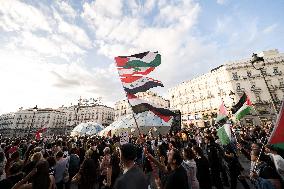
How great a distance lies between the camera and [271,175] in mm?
3904

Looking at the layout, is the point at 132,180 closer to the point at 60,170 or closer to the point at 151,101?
the point at 60,170

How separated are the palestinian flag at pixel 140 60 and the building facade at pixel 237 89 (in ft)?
133

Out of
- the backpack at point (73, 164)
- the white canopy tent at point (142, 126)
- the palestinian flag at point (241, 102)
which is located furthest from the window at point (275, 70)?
the backpack at point (73, 164)

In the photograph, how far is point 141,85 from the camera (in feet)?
23.5

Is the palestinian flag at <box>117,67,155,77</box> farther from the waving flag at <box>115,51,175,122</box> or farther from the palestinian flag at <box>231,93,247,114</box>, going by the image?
the palestinian flag at <box>231,93,247,114</box>

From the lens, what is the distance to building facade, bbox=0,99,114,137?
377ft

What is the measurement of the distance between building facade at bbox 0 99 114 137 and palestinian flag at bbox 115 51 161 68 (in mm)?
107686

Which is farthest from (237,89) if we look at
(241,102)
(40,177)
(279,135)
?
(40,177)

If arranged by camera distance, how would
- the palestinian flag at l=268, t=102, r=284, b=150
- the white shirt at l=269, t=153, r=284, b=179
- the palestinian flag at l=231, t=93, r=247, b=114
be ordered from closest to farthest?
the palestinian flag at l=268, t=102, r=284, b=150
the white shirt at l=269, t=153, r=284, b=179
the palestinian flag at l=231, t=93, r=247, b=114

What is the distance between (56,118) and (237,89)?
117 m

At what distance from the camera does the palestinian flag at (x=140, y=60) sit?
7328mm

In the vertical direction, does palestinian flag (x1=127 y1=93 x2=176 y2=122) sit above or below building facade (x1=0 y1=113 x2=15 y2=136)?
below

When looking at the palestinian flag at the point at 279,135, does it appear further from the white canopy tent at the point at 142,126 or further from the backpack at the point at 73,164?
the white canopy tent at the point at 142,126

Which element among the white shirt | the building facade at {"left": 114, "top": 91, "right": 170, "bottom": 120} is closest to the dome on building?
the white shirt
